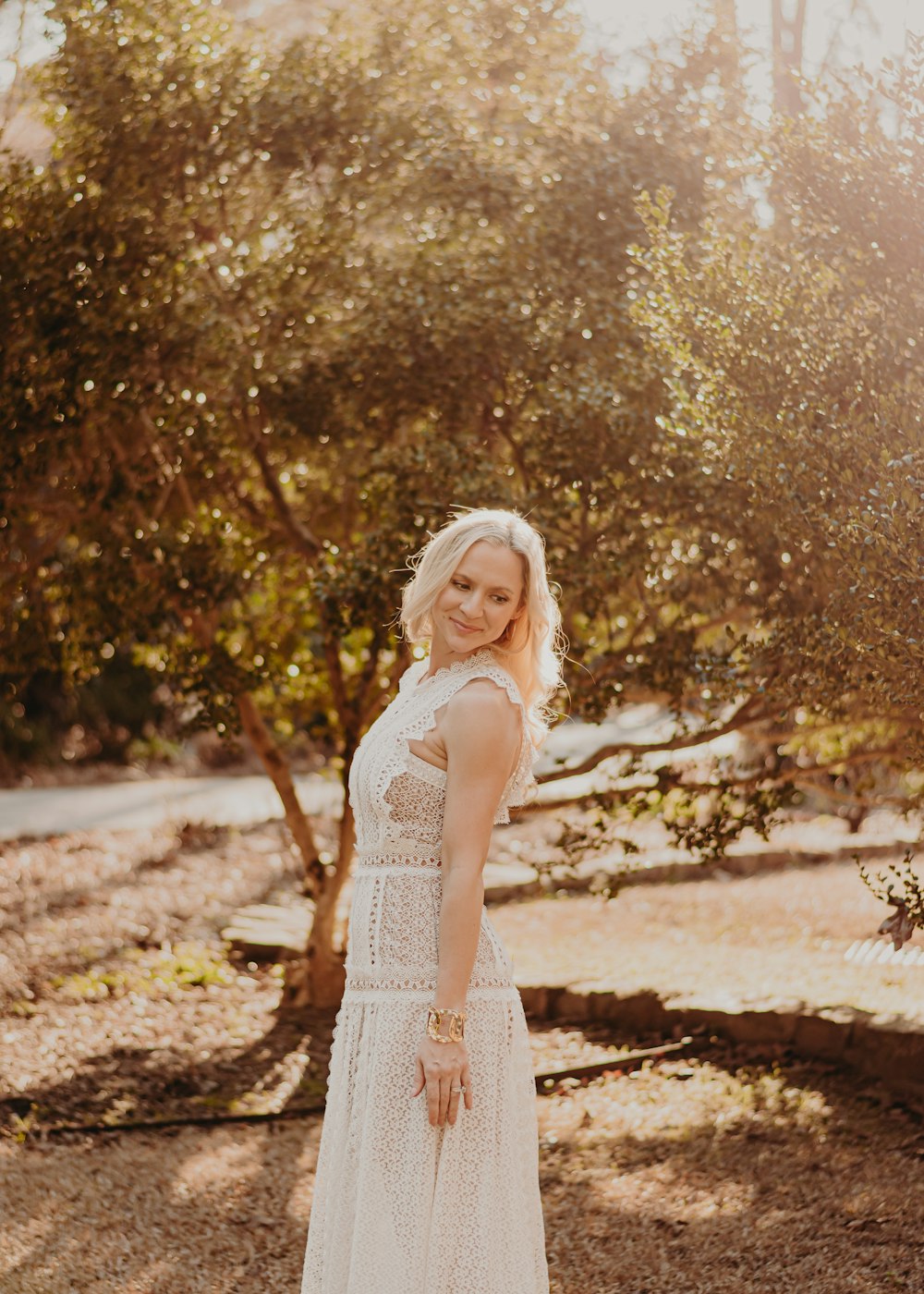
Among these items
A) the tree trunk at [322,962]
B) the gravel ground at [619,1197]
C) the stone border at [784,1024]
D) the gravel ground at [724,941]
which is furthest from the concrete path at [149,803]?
the gravel ground at [619,1197]

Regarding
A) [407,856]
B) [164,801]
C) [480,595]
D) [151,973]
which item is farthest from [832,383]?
[164,801]

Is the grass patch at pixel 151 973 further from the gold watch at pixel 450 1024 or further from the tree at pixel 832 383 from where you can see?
the gold watch at pixel 450 1024

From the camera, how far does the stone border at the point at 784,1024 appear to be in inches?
229

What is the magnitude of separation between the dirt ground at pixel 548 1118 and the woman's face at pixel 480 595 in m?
2.38

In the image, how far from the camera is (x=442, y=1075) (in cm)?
264

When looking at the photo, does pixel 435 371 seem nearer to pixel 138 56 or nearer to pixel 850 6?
pixel 138 56

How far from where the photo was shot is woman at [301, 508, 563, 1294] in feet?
8.71

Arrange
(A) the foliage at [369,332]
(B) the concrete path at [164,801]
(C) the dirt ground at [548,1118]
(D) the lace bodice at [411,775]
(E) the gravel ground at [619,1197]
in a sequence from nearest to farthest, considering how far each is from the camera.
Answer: (D) the lace bodice at [411,775]
(E) the gravel ground at [619,1197]
(C) the dirt ground at [548,1118]
(A) the foliage at [369,332]
(B) the concrete path at [164,801]

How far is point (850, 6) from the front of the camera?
13.5m

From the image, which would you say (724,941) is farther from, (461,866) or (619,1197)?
(461,866)

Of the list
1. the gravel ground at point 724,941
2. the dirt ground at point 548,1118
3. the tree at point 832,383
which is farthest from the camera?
the gravel ground at point 724,941

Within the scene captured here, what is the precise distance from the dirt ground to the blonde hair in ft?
7.28

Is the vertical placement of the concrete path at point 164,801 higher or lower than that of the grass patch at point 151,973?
lower

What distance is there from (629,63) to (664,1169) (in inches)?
198
